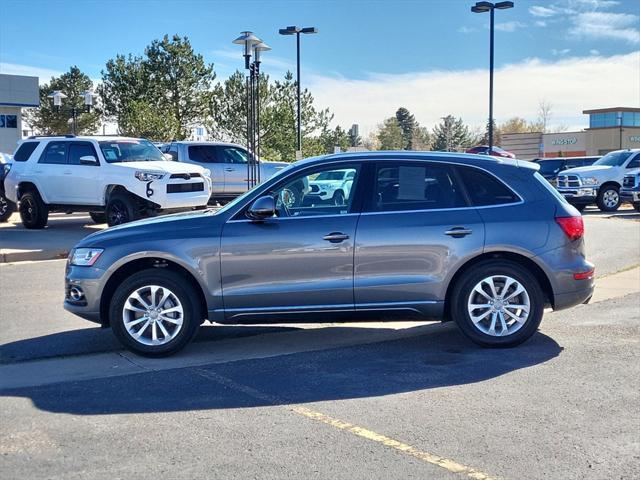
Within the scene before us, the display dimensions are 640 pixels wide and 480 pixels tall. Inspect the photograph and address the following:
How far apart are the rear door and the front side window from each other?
0.25 meters

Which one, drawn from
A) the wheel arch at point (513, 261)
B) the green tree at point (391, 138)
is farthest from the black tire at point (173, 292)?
the green tree at point (391, 138)

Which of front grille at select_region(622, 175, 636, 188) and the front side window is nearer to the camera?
the front side window

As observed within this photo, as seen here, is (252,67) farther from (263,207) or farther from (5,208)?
(263,207)

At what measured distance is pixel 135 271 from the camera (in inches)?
259

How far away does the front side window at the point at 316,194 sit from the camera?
6.57 meters

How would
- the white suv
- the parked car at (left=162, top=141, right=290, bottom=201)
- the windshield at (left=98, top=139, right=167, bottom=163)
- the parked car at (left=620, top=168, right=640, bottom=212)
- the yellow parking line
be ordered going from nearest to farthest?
1. the yellow parking line
2. the white suv
3. the windshield at (left=98, top=139, right=167, bottom=163)
4. the parked car at (left=162, top=141, right=290, bottom=201)
5. the parked car at (left=620, top=168, right=640, bottom=212)

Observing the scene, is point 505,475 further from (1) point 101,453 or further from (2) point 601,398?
(1) point 101,453

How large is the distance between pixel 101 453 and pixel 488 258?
12.3ft

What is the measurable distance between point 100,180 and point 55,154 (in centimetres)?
175

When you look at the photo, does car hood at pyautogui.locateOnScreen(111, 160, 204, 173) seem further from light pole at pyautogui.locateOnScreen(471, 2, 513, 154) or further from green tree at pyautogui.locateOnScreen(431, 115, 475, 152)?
green tree at pyautogui.locateOnScreen(431, 115, 475, 152)

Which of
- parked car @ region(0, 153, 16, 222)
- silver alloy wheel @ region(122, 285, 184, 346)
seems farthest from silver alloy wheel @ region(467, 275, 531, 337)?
parked car @ region(0, 153, 16, 222)

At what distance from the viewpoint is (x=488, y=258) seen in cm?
659

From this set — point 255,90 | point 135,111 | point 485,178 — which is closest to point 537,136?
point 135,111

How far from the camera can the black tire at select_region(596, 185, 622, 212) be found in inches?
927
